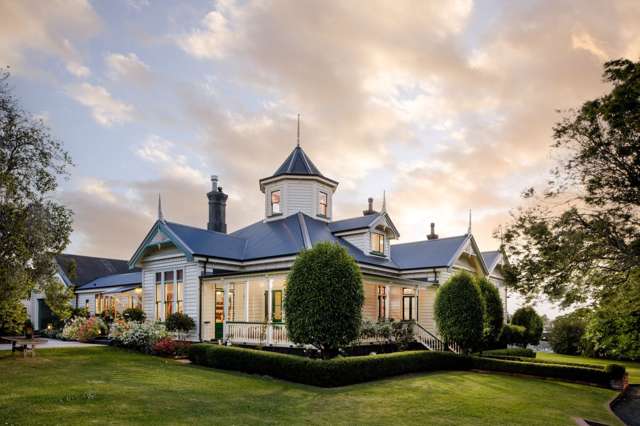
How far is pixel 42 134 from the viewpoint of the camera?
15.3 metres

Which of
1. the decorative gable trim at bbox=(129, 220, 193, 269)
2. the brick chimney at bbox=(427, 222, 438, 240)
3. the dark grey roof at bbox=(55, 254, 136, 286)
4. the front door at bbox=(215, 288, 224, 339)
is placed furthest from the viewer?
the dark grey roof at bbox=(55, 254, 136, 286)

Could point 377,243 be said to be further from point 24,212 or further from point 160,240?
point 24,212

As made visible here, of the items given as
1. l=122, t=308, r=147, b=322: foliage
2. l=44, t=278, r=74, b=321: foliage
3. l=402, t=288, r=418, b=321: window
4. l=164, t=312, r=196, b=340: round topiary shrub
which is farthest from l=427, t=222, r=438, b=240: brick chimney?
l=44, t=278, r=74, b=321: foliage

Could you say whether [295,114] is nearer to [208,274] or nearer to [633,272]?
[208,274]

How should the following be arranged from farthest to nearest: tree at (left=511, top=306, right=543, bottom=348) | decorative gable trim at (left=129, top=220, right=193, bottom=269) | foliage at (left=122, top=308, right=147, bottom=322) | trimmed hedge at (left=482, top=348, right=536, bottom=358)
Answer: tree at (left=511, top=306, right=543, bottom=348), trimmed hedge at (left=482, top=348, right=536, bottom=358), foliage at (left=122, top=308, right=147, bottom=322), decorative gable trim at (left=129, top=220, right=193, bottom=269)

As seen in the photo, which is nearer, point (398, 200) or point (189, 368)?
point (189, 368)

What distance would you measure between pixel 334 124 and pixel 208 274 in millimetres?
10383

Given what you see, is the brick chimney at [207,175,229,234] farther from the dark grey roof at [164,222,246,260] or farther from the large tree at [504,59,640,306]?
the large tree at [504,59,640,306]

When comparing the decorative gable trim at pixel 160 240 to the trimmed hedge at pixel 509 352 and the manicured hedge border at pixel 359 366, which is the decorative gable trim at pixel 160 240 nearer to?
the manicured hedge border at pixel 359 366

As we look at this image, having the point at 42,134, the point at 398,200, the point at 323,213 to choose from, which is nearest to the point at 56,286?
the point at 42,134

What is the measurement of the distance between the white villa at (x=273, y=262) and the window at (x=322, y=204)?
0.08 meters

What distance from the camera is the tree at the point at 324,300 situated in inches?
662

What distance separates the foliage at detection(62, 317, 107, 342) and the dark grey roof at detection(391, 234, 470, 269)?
18.7m

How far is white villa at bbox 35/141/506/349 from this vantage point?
24.9m
